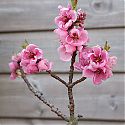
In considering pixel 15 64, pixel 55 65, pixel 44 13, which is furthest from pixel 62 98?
pixel 15 64

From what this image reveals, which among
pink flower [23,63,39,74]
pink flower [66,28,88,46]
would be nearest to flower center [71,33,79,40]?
pink flower [66,28,88,46]

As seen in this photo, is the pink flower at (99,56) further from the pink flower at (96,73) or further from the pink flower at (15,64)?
the pink flower at (15,64)

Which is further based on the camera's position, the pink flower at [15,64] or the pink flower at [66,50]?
the pink flower at [15,64]

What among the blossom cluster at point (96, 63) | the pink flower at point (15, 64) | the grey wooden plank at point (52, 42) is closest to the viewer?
the blossom cluster at point (96, 63)

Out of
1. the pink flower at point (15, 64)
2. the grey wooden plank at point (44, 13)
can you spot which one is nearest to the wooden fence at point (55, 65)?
the grey wooden plank at point (44, 13)

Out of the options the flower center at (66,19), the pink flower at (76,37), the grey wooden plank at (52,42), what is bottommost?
the grey wooden plank at (52,42)

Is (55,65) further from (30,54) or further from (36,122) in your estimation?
(30,54)
